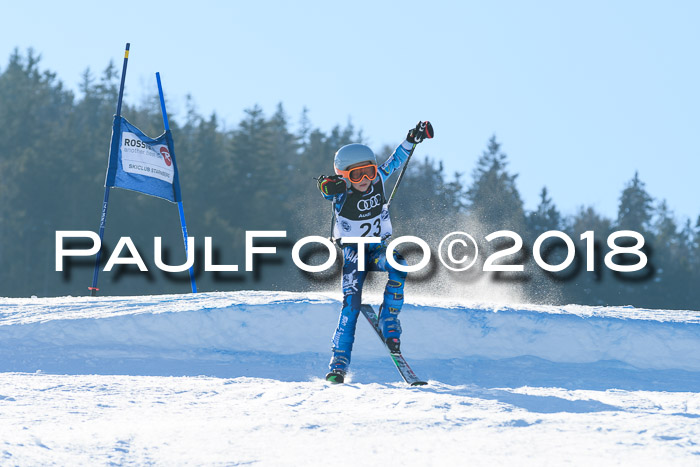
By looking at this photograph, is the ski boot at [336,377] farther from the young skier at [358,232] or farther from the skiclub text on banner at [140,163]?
the skiclub text on banner at [140,163]

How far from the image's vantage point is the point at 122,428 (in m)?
4.21

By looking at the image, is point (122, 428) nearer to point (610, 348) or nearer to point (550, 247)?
point (610, 348)

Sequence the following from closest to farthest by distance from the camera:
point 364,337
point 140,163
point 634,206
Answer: point 364,337 < point 140,163 < point 634,206

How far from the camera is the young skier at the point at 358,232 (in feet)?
20.2

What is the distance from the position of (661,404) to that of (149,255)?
120 feet

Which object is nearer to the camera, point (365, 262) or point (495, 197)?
point (365, 262)

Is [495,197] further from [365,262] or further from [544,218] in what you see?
[365,262]

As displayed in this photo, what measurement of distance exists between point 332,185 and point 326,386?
4.58ft

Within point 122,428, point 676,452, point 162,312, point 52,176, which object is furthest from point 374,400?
point 52,176

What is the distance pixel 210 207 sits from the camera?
42.7 meters

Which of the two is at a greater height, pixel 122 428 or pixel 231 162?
pixel 231 162

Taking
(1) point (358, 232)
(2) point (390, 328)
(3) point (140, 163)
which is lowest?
(2) point (390, 328)

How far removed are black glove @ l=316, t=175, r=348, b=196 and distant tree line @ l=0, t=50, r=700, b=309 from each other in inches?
1016

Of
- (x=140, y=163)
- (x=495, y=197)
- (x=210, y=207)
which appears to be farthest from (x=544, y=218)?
(x=140, y=163)
